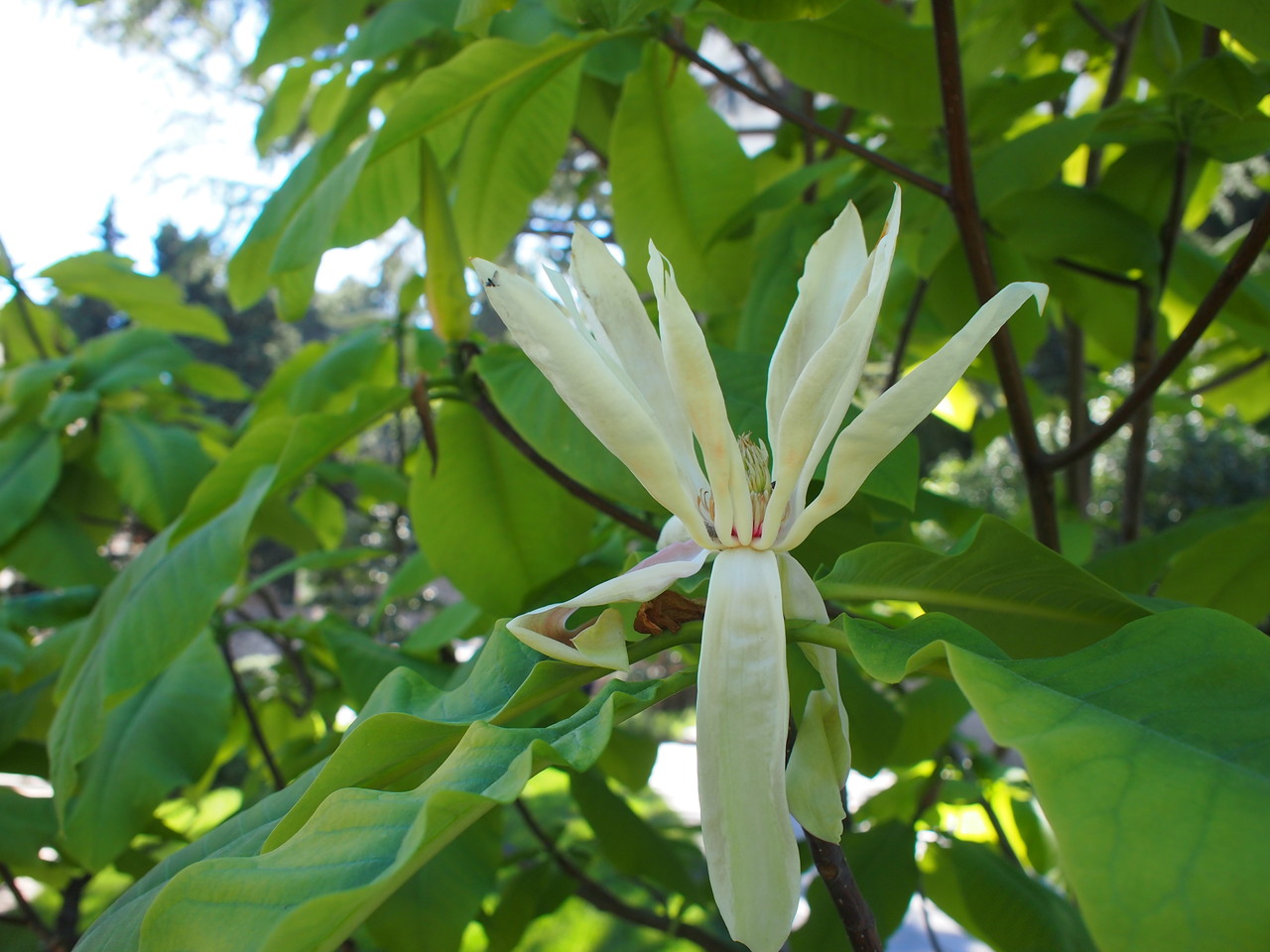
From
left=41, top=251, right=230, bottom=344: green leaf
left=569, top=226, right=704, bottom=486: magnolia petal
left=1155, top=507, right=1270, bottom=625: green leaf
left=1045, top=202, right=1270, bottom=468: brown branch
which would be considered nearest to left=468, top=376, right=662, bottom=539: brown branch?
left=569, top=226, right=704, bottom=486: magnolia petal

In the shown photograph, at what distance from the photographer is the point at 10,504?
5.96ft

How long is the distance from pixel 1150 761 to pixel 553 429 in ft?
2.19

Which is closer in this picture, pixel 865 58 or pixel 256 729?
pixel 865 58

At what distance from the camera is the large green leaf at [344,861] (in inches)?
17.0

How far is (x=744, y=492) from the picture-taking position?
581 mm

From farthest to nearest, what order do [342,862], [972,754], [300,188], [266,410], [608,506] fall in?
[972,754]
[266,410]
[300,188]
[608,506]
[342,862]

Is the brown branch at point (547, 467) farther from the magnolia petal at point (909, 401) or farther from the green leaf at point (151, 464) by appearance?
the green leaf at point (151, 464)

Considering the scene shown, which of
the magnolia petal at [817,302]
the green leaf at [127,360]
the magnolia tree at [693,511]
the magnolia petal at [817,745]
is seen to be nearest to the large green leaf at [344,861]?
the magnolia tree at [693,511]

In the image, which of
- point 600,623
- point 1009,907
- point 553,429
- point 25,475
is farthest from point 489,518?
point 25,475

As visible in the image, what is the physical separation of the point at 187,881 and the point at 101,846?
41.3 inches

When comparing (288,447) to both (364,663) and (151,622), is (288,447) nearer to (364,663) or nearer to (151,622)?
(151,622)

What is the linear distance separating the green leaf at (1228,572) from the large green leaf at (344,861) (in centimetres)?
87

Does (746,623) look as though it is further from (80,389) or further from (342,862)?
(80,389)

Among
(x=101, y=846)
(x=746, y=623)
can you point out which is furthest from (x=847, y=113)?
(x=101, y=846)
